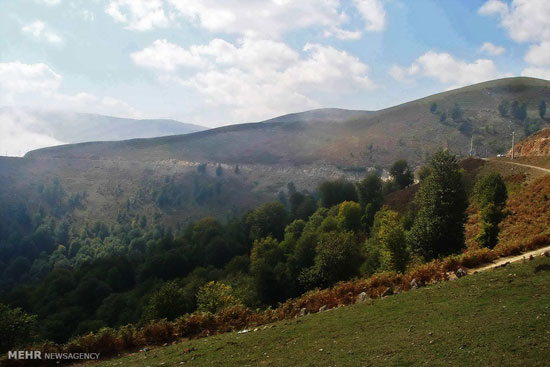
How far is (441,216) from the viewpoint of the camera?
2791cm

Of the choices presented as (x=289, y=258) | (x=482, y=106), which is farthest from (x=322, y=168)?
(x=289, y=258)

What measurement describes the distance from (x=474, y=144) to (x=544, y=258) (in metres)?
151

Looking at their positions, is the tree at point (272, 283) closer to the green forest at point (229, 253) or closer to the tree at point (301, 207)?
the green forest at point (229, 253)

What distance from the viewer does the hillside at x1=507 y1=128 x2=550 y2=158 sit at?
6781cm

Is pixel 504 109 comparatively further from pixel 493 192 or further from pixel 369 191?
pixel 493 192

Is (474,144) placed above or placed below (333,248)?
above

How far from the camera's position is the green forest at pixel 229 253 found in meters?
28.9

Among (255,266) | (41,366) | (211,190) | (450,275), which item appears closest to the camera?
(41,366)

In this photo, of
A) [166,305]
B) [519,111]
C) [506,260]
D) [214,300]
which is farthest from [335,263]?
[519,111]

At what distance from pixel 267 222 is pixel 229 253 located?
12290 mm

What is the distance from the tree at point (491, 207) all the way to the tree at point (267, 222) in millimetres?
51472

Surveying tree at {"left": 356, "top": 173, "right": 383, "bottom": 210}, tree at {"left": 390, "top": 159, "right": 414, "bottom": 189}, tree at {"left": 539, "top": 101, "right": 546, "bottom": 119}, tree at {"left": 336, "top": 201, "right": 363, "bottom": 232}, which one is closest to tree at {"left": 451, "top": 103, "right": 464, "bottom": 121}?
tree at {"left": 539, "top": 101, "right": 546, "bottom": 119}

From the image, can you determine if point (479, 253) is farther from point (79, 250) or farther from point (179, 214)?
point (179, 214)

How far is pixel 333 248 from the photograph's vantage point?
4044 centimetres
